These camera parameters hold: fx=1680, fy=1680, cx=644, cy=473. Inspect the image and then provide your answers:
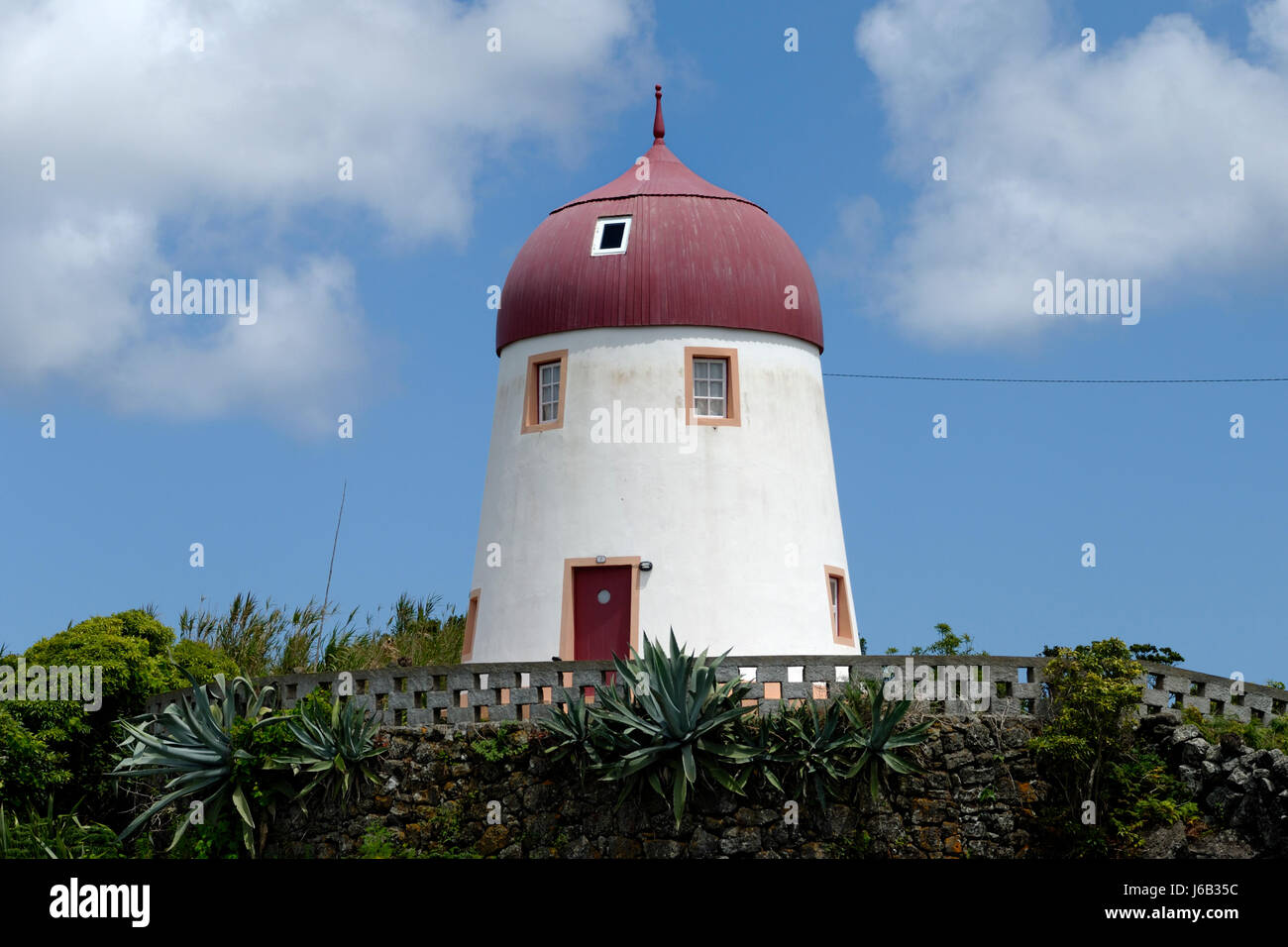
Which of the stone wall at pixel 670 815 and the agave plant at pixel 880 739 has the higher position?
the agave plant at pixel 880 739

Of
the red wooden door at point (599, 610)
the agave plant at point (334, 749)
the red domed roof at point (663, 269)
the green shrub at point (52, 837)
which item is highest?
the red domed roof at point (663, 269)

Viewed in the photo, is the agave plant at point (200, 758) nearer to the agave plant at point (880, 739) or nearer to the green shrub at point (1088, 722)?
the agave plant at point (880, 739)

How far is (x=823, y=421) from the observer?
27328 mm

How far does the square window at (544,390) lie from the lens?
26125mm

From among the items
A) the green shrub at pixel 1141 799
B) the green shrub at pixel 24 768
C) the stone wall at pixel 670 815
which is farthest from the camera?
the green shrub at pixel 24 768

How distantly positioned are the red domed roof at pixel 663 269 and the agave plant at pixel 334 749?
24.7 ft

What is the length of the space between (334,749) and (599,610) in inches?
199

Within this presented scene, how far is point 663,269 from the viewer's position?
85.1 feet

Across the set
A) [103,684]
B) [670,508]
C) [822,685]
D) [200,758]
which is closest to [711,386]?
[670,508]

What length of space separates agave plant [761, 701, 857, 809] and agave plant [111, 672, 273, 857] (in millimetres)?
6661

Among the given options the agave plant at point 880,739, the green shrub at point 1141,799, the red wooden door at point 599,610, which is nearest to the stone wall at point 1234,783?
the green shrub at point 1141,799

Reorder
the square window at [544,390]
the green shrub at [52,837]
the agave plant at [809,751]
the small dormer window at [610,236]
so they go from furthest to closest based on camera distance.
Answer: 1. the small dormer window at [610,236]
2. the square window at [544,390]
3. the green shrub at [52,837]
4. the agave plant at [809,751]

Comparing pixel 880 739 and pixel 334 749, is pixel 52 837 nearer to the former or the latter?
pixel 334 749
